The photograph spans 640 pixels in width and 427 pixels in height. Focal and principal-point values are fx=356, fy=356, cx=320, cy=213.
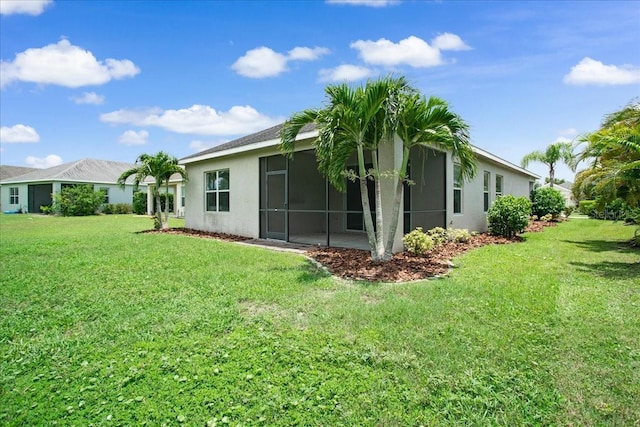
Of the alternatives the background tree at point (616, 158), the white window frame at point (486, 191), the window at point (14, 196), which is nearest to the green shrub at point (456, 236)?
the background tree at point (616, 158)

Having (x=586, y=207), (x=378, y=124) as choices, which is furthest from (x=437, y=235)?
(x=586, y=207)

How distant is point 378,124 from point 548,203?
59.6 ft

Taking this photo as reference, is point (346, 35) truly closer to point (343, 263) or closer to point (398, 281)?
point (343, 263)

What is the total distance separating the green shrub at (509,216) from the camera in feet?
40.7

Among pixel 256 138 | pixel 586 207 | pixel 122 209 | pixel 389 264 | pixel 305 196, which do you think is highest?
pixel 256 138

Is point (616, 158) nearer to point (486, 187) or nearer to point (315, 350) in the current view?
point (486, 187)

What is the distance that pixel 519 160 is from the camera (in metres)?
33.0

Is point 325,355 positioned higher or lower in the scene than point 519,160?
lower

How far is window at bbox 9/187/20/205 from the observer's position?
109 ft

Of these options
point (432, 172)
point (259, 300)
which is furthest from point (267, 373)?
point (432, 172)

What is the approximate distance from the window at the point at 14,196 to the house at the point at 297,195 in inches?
1104

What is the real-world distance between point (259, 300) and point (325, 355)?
2006mm

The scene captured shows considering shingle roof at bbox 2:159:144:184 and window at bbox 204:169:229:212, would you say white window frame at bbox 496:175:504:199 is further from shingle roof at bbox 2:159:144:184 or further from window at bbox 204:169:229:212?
shingle roof at bbox 2:159:144:184

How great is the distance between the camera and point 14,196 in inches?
1323
